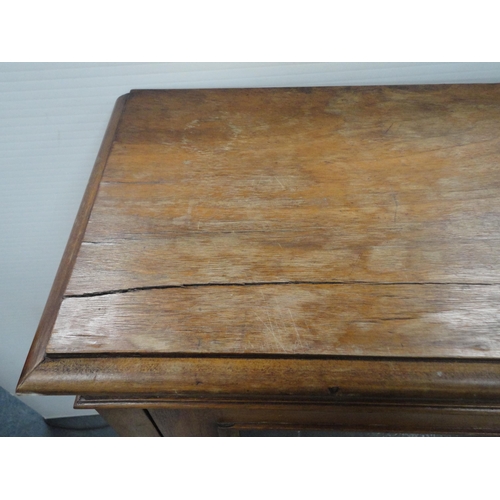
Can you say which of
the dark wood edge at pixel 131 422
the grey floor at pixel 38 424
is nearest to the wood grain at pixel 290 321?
the dark wood edge at pixel 131 422

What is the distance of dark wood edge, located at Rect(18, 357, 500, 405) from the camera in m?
0.34

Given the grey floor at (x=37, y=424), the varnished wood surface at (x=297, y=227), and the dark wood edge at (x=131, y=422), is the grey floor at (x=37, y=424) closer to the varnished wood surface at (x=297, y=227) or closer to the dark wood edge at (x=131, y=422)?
the dark wood edge at (x=131, y=422)

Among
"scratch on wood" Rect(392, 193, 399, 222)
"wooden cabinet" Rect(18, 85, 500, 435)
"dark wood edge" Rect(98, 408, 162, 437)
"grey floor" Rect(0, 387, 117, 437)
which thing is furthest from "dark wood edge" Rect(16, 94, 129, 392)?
"grey floor" Rect(0, 387, 117, 437)

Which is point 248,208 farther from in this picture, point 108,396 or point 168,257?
point 108,396

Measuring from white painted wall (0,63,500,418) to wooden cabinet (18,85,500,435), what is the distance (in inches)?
3.4

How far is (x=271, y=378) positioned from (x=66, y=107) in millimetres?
625

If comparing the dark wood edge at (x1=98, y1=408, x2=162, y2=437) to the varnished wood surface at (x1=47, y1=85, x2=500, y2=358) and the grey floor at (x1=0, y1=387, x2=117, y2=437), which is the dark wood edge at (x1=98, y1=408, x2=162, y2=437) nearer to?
the varnished wood surface at (x1=47, y1=85, x2=500, y2=358)

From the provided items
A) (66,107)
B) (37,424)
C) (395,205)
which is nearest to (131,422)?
(395,205)

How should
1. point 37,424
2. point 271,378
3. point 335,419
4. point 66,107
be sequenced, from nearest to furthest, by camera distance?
point 271,378 → point 335,419 → point 66,107 → point 37,424

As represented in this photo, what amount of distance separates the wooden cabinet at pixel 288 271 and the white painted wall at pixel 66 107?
9 cm

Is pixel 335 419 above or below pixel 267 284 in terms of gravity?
below

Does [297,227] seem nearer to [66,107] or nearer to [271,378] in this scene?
[271,378]

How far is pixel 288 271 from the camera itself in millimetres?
401

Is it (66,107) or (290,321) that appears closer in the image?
(290,321)
